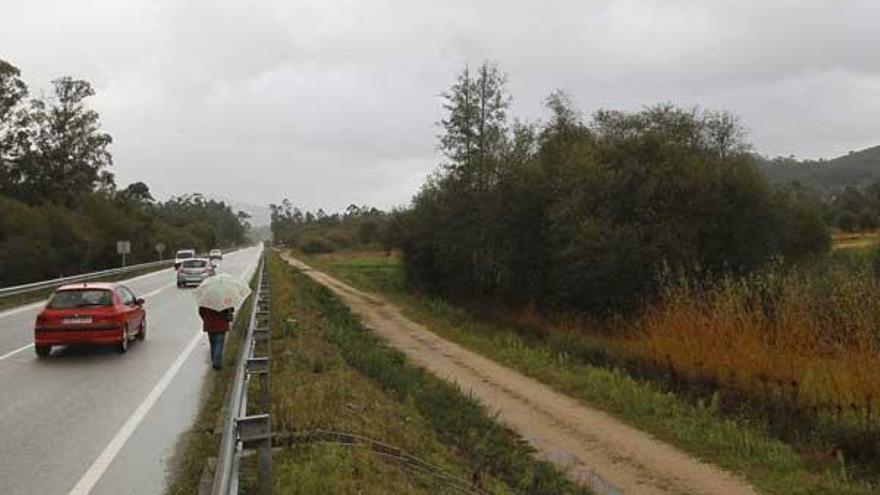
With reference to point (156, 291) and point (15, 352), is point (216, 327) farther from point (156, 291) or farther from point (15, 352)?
point (156, 291)

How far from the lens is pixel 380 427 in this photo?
9859 millimetres

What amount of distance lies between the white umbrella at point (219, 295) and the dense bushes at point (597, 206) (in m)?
13.0

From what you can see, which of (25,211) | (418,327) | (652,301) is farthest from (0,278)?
(652,301)

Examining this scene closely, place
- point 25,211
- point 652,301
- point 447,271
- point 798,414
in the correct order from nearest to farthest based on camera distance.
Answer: point 798,414 < point 652,301 < point 447,271 < point 25,211

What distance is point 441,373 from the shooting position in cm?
1730

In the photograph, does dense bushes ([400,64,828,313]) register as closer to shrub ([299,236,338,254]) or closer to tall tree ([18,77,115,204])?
tall tree ([18,77,115,204])

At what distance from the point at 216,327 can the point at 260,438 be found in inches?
361

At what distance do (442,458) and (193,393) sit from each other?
4560 millimetres

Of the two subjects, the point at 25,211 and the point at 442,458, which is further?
the point at 25,211

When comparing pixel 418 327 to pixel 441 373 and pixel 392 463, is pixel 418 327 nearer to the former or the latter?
pixel 441 373

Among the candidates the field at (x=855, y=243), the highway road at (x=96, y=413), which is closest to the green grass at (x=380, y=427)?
the highway road at (x=96, y=413)

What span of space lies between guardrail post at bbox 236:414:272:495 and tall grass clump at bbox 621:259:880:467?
7290 millimetres

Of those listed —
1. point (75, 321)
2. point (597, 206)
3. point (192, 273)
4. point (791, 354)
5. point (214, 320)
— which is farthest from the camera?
point (192, 273)

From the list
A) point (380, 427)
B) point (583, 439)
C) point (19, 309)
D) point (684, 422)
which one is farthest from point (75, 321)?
point (19, 309)
